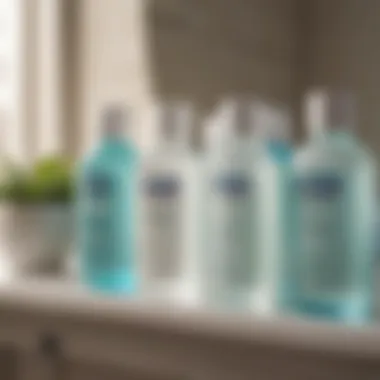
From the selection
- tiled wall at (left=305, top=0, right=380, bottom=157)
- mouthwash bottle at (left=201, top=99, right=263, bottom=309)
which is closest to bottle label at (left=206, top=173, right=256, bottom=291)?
mouthwash bottle at (left=201, top=99, right=263, bottom=309)

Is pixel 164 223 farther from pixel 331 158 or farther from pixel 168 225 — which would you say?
pixel 331 158

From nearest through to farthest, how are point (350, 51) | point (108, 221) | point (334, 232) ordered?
point (334, 232), point (108, 221), point (350, 51)

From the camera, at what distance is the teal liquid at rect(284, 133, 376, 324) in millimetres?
574

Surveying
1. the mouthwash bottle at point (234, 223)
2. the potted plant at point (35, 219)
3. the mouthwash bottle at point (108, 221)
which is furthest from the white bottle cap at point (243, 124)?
the potted plant at point (35, 219)

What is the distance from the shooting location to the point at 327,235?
0.57m

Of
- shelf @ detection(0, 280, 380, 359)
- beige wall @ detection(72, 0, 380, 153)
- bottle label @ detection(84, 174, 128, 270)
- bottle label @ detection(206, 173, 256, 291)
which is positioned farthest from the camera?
beige wall @ detection(72, 0, 380, 153)

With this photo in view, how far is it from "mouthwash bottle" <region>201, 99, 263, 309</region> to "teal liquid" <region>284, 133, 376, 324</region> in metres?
0.04

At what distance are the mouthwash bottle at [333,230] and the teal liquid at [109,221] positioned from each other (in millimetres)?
189

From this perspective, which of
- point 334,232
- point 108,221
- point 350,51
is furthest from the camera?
point 350,51

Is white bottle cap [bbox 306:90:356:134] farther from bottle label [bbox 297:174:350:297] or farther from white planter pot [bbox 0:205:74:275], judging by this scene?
white planter pot [bbox 0:205:74:275]

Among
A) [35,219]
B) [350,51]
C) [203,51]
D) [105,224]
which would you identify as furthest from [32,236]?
[350,51]

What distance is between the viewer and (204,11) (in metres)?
0.90

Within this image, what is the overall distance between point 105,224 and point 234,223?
152 millimetres

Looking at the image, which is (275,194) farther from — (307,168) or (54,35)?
(54,35)
